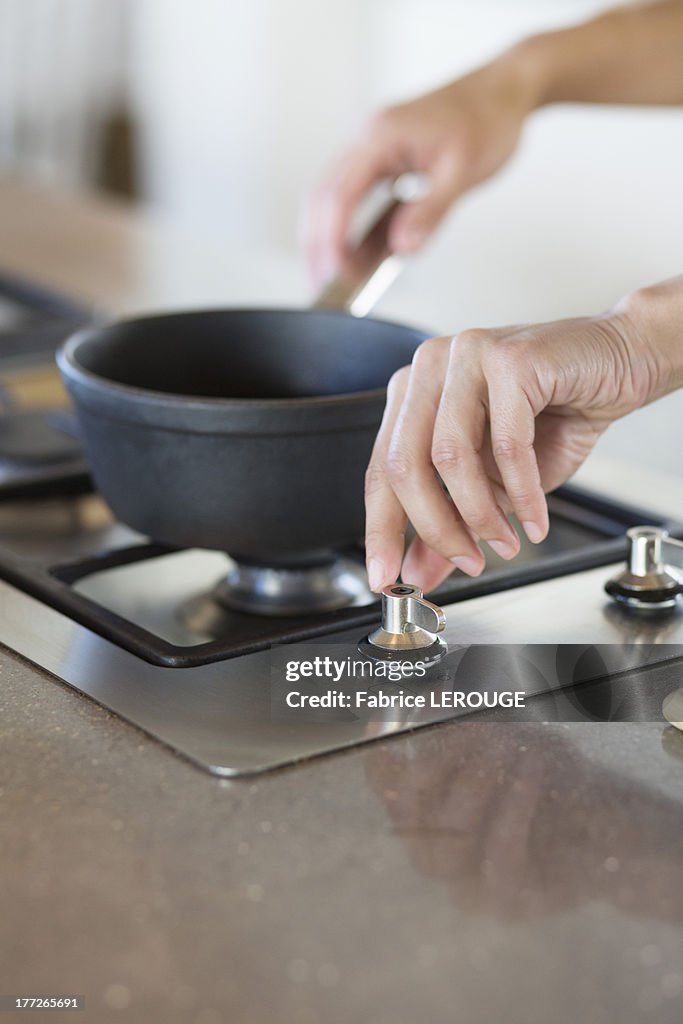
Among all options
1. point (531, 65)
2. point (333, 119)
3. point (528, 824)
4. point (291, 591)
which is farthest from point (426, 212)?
point (333, 119)

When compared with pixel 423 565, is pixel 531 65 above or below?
above

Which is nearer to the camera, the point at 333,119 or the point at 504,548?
the point at 504,548

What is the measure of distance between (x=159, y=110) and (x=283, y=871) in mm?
4339

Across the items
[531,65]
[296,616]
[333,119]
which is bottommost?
[333,119]

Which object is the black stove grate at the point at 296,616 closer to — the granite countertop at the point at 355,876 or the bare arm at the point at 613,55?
the granite countertop at the point at 355,876

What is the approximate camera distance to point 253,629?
2.51ft

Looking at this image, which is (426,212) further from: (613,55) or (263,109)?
(263,109)

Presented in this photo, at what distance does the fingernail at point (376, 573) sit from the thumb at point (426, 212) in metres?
0.58

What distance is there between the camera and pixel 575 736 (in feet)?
2.03

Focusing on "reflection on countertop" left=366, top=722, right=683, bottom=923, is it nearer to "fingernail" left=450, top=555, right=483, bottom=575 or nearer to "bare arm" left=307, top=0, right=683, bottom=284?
"fingernail" left=450, top=555, right=483, bottom=575

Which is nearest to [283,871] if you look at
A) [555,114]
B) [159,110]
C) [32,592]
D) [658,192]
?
[32,592]

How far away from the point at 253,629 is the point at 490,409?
19 centimetres

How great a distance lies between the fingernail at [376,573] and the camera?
67 cm

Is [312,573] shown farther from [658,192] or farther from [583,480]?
[658,192]
